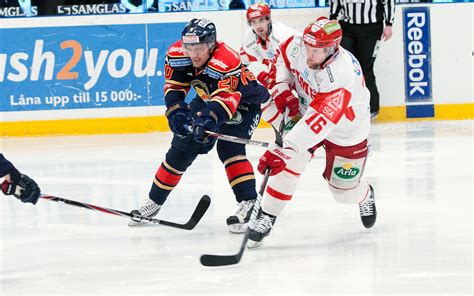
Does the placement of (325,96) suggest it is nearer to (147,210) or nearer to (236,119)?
(236,119)

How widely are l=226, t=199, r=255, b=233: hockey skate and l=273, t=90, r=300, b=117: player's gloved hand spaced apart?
477 mm

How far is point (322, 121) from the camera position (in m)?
3.60

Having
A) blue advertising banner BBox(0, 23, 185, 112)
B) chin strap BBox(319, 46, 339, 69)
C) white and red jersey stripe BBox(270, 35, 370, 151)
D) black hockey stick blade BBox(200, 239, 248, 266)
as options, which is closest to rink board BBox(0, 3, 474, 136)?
blue advertising banner BBox(0, 23, 185, 112)

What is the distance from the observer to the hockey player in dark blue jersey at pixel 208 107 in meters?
3.93

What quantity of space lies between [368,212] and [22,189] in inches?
56.2

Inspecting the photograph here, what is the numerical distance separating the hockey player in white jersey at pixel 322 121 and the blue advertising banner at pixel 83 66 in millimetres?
3568

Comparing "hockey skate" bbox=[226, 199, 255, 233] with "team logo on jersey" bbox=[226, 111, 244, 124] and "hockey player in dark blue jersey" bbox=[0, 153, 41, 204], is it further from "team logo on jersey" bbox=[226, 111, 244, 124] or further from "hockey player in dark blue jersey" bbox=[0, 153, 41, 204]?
"hockey player in dark blue jersey" bbox=[0, 153, 41, 204]

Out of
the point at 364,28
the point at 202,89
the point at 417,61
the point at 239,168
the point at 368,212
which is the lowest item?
the point at 417,61

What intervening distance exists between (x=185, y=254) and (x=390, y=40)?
4.53 meters

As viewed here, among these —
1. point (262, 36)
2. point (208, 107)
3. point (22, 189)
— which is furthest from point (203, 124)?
point (262, 36)

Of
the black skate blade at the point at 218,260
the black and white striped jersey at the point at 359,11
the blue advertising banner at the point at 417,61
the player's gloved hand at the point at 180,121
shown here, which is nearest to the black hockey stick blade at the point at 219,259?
the black skate blade at the point at 218,260

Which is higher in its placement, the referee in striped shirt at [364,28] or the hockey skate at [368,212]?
the hockey skate at [368,212]

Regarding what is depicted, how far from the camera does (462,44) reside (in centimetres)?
782

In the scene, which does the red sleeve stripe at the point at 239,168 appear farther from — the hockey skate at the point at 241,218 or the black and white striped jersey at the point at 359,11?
the black and white striped jersey at the point at 359,11
